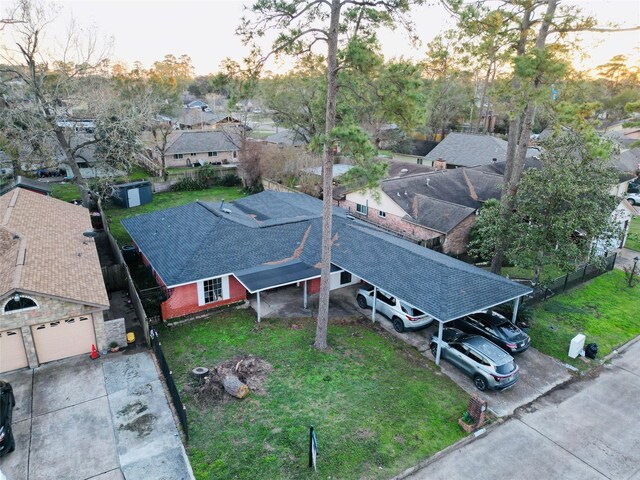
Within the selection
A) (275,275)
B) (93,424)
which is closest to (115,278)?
(275,275)

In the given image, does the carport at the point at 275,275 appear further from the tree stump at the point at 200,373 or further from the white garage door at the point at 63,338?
the white garage door at the point at 63,338

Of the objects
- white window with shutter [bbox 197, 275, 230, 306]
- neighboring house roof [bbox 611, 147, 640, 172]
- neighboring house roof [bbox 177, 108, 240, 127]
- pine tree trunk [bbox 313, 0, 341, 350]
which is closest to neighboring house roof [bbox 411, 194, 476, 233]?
pine tree trunk [bbox 313, 0, 341, 350]

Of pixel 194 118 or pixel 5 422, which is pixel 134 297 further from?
pixel 194 118

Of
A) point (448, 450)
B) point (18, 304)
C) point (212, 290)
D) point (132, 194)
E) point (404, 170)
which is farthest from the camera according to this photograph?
point (404, 170)

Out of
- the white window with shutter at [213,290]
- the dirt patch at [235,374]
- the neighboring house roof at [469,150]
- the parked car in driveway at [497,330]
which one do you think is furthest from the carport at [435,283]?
the neighboring house roof at [469,150]

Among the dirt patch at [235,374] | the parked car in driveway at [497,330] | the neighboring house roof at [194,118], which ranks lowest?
the dirt patch at [235,374]
